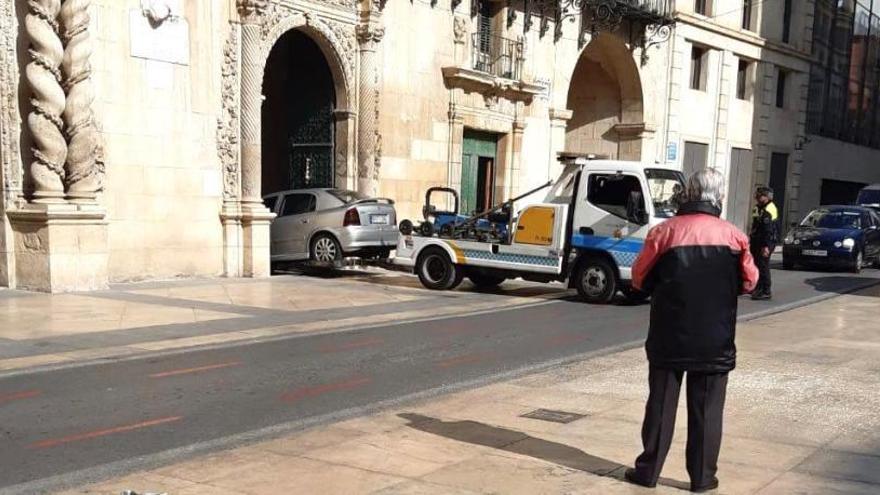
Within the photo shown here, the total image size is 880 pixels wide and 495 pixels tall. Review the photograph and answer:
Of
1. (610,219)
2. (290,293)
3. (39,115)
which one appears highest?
(39,115)

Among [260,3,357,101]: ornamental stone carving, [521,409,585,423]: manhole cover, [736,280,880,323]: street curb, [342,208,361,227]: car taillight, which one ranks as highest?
[260,3,357,101]: ornamental stone carving

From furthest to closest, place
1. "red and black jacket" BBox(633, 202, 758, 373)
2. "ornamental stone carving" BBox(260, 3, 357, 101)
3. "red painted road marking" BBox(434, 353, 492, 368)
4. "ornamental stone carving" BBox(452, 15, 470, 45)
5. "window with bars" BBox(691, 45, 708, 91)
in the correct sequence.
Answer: "window with bars" BBox(691, 45, 708, 91) < "ornamental stone carving" BBox(452, 15, 470, 45) < "ornamental stone carving" BBox(260, 3, 357, 101) < "red painted road marking" BBox(434, 353, 492, 368) < "red and black jacket" BBox(633, 202, 758, 373)

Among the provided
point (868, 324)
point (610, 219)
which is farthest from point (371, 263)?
point (868, 324)

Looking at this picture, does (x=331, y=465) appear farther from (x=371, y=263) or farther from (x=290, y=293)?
(x=371, y=263)

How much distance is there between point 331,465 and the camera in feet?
16.2

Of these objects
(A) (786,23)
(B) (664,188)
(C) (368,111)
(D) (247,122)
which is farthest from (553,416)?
(A) (786,23)

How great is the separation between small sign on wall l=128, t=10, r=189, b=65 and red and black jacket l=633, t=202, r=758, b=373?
11.8 m

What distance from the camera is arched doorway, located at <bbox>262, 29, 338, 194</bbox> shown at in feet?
61.3

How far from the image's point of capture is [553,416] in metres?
6.19

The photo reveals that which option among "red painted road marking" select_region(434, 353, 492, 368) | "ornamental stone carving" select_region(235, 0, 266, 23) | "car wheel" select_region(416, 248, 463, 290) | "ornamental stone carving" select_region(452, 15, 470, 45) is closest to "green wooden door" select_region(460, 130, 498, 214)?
"ornamental stone carving" select_region(452, 15, 470, 45)

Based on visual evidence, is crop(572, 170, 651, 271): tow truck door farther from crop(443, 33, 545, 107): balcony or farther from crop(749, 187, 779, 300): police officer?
crop(443, 33, 545, 107): balcony

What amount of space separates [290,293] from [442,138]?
8.29 m

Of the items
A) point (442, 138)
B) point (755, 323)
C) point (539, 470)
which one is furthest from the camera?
point (442, 138)

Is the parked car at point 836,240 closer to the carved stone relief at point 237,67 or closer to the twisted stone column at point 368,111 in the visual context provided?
the twisted stone column at point 368,111
